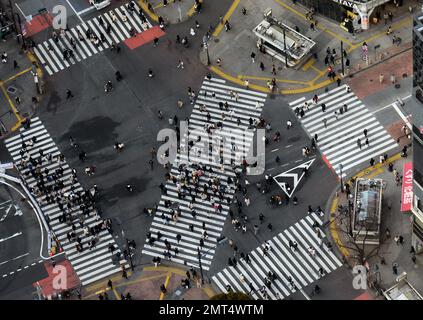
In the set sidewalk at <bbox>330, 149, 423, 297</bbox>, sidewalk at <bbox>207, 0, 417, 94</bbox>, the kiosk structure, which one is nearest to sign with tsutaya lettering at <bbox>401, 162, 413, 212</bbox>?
sidewalk at <bbox>330, 149, 423, 297</bbox>

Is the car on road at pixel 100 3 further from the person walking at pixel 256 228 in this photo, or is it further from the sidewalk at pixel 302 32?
the person walking at pixel 256 228

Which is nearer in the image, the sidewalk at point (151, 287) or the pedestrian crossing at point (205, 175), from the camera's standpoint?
the sidewalk at point (151, 287)

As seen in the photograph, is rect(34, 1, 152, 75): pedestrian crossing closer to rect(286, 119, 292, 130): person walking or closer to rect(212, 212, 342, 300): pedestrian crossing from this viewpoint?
rect(286, 119, 292, 130): person walking

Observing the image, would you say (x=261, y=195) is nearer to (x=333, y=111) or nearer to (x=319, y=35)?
(x=333, y=111)

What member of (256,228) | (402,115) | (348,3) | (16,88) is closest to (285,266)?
(256,228)

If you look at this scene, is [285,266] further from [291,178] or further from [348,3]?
[348,3]

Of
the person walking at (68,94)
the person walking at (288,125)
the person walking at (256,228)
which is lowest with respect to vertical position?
the person walking at (256,228)

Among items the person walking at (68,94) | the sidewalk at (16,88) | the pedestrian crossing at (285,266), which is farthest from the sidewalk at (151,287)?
the person walking at (68,94)

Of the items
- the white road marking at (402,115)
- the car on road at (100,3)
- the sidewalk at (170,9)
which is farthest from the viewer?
the car on road at (100,3)

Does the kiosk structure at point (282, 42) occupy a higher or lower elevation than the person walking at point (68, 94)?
lower
